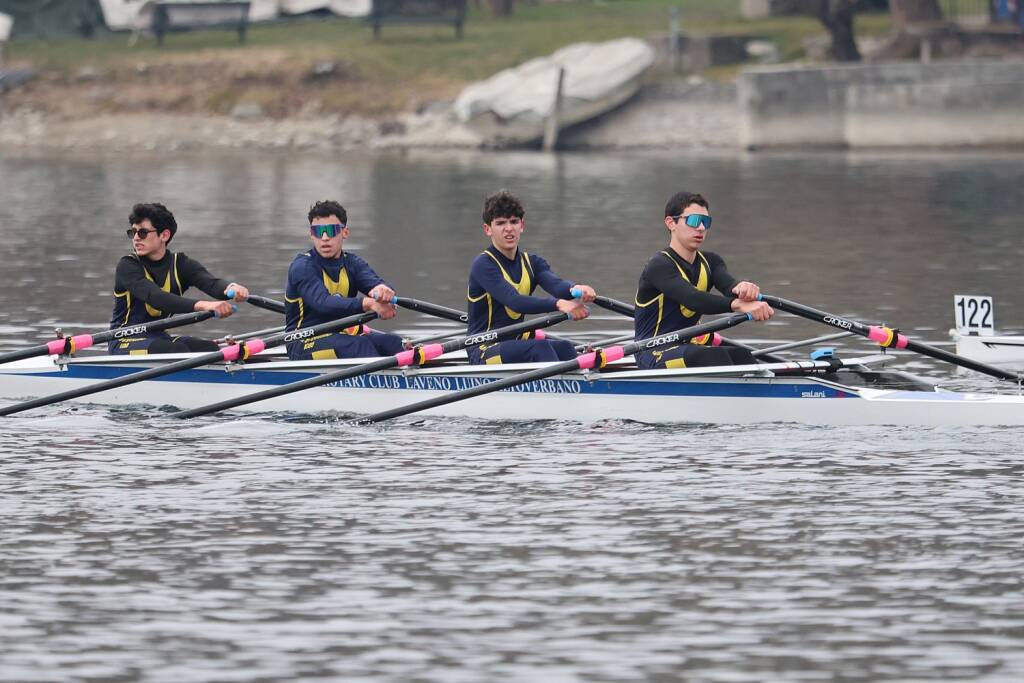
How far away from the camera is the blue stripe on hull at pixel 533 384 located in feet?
47.8

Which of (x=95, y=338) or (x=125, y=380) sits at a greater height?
(x=95, y=338)

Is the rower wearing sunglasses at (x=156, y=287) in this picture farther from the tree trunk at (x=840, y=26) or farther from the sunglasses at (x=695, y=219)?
the tree trunk at (x=840, y=26)

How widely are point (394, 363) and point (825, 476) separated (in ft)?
11.7

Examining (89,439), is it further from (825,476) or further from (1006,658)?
(1006,658)

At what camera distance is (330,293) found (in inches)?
615

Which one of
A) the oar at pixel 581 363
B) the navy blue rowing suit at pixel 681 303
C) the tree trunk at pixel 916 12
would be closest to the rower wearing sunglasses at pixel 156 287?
the oar at pixel 581 363

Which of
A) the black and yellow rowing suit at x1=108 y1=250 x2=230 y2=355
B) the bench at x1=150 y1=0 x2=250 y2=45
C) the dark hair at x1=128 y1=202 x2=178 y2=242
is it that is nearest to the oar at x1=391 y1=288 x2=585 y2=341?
the black and yellow rowing suit at x1=108 y1=250 x2=230 y2=355

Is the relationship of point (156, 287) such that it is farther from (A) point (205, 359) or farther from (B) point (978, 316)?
(B) point (978, 316)

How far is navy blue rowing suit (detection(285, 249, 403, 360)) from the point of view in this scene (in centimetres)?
1548

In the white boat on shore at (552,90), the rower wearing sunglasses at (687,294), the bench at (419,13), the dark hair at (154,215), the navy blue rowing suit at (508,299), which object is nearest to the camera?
the rower wearing sunglasses at (687,294)

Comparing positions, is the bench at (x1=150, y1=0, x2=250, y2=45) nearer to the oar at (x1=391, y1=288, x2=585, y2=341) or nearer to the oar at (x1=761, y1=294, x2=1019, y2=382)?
the oar at (x1=391, y1=288, x2=585, y2=341)

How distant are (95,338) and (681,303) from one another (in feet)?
16.0

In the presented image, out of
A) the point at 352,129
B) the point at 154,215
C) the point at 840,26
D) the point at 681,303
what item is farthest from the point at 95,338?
the point at 352,129

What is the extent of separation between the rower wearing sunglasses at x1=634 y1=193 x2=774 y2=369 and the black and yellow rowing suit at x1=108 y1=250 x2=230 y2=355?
363 cm
